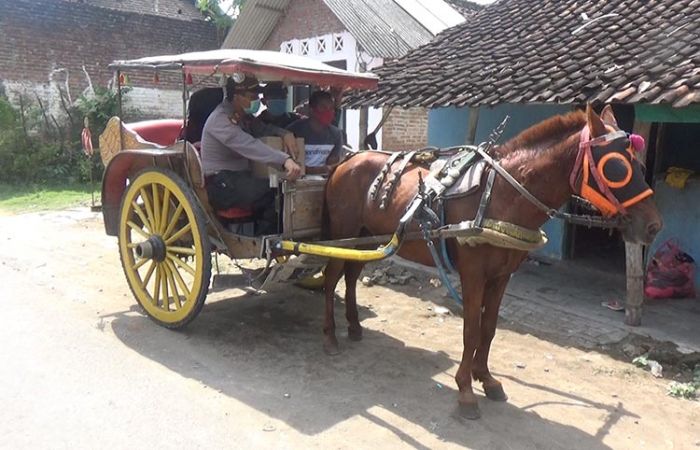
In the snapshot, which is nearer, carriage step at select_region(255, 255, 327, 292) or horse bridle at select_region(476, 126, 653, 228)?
horse bridle at select_region(476, 126, 653, 228)

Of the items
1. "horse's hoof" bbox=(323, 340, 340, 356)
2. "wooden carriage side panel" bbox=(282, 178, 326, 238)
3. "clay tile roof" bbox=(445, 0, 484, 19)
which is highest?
"clay tile roof" bbox=(445, 0, 484, 19)

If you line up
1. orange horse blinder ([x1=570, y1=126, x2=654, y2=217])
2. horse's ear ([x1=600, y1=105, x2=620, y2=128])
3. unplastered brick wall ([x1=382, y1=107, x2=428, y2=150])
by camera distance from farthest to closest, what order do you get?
unplastered brick wall ([x1=382, y1=107, x2=428, y2=150]), horse's ear ([x1=600, y1=105, x2=620, y2=128]), orange horse blinder ([x1=570, y1=126, x2=654, y2=217])

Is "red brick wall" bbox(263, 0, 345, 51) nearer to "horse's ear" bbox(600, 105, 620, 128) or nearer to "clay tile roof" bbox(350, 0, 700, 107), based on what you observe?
"clay tile roof" bbox(350, 0, 700, 107)

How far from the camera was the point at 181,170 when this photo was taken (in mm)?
5109

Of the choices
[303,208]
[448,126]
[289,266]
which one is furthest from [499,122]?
[289,266]

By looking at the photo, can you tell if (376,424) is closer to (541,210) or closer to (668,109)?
(541,210)

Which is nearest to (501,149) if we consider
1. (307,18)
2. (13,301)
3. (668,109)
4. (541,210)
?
(541,210)

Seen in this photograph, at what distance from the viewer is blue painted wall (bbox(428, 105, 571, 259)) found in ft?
26.2

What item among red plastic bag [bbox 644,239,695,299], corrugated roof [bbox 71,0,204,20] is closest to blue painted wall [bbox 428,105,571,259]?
red plastic bag [bbox 644,239,695,299]

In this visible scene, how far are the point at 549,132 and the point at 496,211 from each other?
578mm

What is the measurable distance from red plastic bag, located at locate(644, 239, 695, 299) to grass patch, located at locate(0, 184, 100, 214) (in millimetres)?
10741

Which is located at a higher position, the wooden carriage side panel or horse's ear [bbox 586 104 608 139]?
horse's ear [bbox 586 104 608 139]

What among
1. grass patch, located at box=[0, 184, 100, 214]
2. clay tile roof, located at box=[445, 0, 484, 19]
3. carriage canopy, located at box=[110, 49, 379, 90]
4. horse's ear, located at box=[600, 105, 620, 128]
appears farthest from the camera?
clay tile roof, located at box=[445, 0, 484, 19]

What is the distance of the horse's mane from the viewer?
3.48 meters
